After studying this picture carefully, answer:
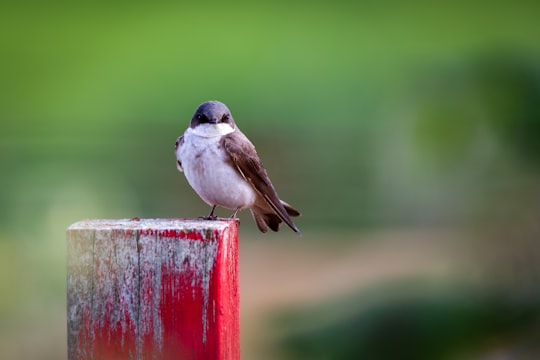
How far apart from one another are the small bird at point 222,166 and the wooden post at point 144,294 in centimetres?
167

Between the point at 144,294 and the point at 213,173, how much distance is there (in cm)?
177

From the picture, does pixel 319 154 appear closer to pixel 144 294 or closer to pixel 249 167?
pixel 249 167

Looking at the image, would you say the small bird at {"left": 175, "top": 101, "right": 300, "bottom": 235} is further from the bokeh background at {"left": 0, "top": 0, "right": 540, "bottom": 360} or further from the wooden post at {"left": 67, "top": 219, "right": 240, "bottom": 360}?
the wooden post at {"left": 67, "top": 219, "right": 240, "bottom": 360}

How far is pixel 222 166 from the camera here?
145 inches

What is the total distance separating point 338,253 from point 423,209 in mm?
815

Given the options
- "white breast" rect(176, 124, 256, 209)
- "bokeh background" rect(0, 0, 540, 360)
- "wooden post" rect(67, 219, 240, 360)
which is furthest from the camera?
"bokeh background" rect(0, 0, 540, 360)

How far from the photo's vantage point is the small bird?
368 cm

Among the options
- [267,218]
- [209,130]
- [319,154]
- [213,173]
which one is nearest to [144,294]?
[213,173]

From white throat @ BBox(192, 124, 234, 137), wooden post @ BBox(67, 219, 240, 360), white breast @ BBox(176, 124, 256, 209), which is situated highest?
white throat @ BBox(192, 124, 234, 137)

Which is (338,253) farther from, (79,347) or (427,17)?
(79,347)

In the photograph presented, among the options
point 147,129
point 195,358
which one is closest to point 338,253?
point 147,129

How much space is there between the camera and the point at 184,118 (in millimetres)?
8164

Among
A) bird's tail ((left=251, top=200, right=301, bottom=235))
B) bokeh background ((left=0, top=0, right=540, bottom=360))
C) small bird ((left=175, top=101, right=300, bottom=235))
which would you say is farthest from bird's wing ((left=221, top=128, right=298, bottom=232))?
bokeh background ((left=0, top=0, right=540, bottom=360))

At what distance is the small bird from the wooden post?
1669mm
